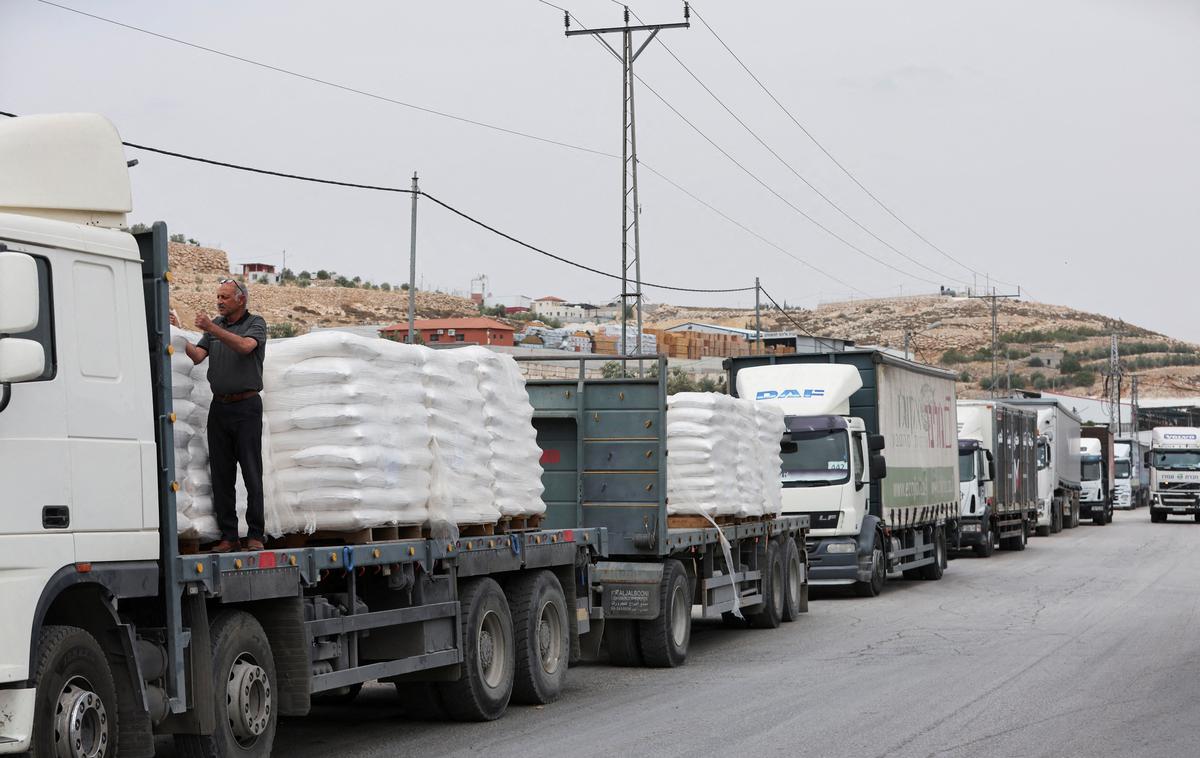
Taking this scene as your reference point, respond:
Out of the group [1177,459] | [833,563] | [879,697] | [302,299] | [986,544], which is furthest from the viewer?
[302,299]

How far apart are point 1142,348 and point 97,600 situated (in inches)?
6694

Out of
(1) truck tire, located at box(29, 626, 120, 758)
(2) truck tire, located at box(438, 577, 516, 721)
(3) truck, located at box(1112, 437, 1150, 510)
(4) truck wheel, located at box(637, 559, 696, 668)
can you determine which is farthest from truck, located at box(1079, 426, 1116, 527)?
(1) truck tire, located at box(29, 626, 120, 758)

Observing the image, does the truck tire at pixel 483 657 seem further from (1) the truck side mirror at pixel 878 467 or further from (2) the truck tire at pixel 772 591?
(1) the truck side mirror at pixel 878 467

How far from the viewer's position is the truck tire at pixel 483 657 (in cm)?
1088

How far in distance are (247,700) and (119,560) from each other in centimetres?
139

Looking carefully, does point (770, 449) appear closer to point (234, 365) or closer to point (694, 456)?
point (694, 456)

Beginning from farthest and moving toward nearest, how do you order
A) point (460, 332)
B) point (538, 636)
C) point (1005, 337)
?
1. point (1005, 337)
2. point (460, 332)
3. point (538, 636)

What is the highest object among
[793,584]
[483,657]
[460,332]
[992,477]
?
[460,332]

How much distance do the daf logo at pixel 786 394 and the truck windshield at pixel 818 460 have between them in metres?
0.71

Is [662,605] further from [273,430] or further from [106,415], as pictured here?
[106,415]

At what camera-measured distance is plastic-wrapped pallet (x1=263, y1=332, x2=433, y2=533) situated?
29.6 ft

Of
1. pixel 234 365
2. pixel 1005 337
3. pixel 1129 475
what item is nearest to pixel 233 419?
pixel 234 365

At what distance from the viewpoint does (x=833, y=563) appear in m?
22.1

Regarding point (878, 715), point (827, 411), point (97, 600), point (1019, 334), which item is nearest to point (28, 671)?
point (97, 600)
